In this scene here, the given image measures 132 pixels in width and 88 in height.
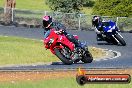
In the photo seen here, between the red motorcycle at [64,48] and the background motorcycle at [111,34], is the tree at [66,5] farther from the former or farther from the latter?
the red motorcycle at [64,48]

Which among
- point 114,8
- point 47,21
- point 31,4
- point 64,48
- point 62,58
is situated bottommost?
point 31,4

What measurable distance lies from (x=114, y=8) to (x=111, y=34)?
25039mm

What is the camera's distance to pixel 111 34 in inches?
1160

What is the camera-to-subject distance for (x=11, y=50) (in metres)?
25.2

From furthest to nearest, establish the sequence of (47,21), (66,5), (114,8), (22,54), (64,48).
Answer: (114,8) < (66,5) < (22,54) < (64,48) < (47,21)

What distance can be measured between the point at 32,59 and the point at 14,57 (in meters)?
0.88

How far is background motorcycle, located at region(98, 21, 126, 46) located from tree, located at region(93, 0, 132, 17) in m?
23.7

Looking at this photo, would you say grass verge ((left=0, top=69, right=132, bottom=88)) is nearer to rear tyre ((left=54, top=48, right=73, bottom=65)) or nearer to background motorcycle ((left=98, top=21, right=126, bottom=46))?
rear tyre ((left=54, top=48, right=73, bottom=65))

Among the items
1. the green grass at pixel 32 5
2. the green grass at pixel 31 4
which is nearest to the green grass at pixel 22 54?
the green grass at pixel 32 5

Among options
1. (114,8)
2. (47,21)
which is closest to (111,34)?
(47,21)

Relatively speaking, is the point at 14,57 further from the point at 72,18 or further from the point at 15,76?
the point at 72,18

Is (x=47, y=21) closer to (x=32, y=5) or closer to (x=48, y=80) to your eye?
(x=48, y=80)

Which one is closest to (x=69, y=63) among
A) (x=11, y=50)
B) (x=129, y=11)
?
(x=11, y=50)

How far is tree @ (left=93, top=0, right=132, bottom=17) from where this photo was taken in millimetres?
53938
